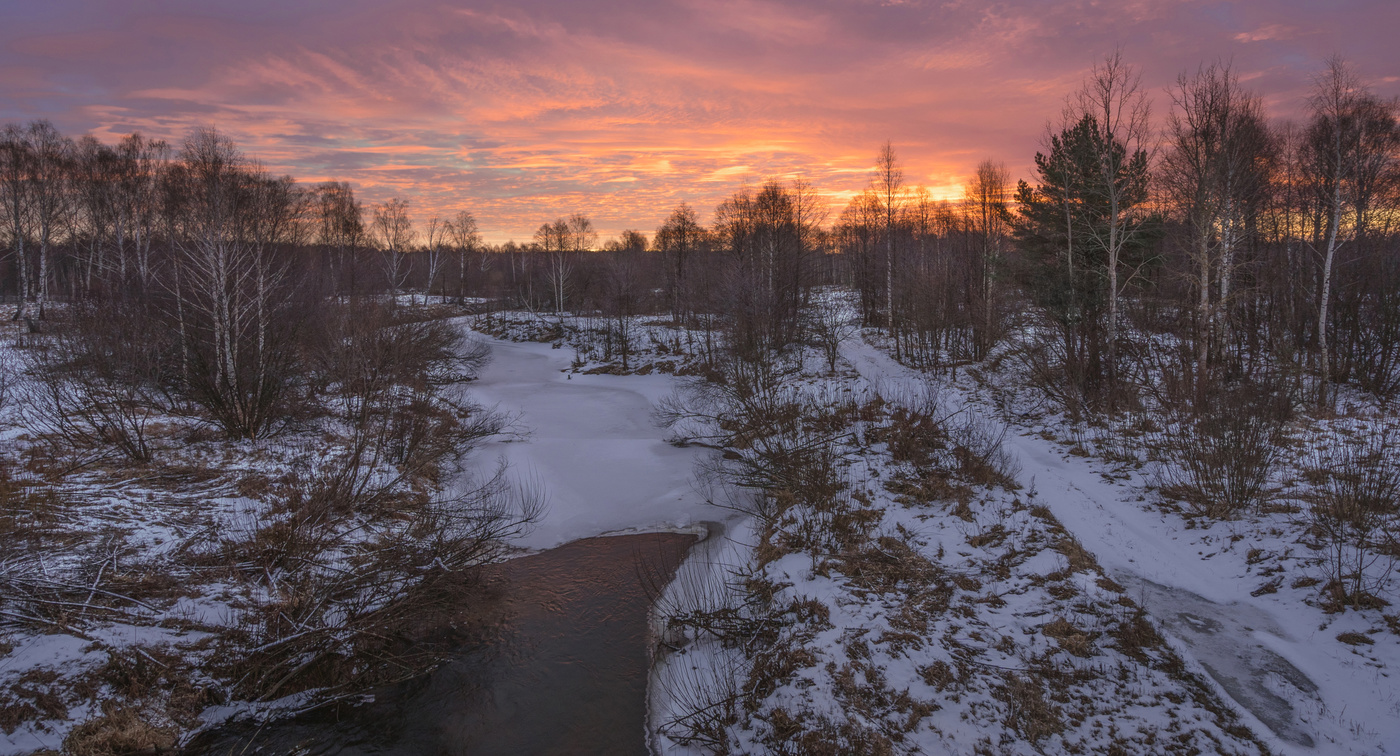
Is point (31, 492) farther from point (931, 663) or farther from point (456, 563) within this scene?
point (931, 663)

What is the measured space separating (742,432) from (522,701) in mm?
10792

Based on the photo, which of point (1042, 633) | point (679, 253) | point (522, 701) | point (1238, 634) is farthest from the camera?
point (679, 253)

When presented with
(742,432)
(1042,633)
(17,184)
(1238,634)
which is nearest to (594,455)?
(742,432)

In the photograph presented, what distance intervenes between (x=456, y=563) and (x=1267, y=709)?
10702mm

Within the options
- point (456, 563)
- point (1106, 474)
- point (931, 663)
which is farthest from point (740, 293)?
point (931, 663)

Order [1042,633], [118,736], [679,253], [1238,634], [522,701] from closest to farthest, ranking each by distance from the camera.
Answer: [118,736], [1238,634], [1042,633], [522,701], [679,253]

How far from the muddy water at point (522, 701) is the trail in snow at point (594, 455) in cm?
392

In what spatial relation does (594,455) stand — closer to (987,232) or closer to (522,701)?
(522,701)

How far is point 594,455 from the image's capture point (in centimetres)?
2120

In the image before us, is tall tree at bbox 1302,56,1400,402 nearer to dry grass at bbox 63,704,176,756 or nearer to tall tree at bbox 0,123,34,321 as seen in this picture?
dry grass at bbox 63,704,176,756

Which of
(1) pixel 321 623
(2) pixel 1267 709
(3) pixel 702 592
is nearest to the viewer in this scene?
(2) pixel 1267 709

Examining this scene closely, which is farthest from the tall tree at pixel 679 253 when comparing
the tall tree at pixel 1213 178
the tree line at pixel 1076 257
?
the tall tree at pixel 1213 178

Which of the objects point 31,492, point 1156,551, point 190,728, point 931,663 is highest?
point 31,492

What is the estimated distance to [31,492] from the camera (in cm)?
1034
